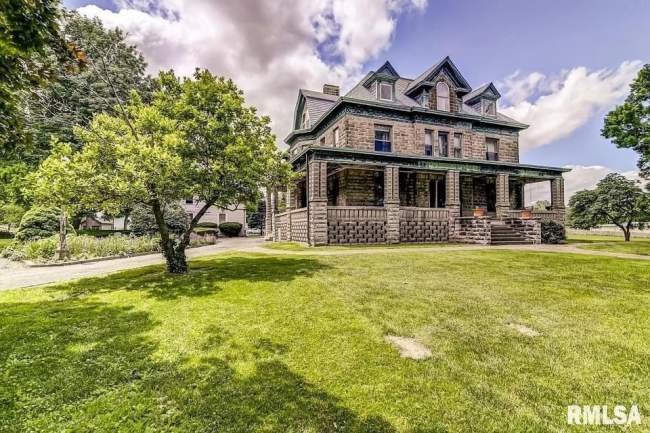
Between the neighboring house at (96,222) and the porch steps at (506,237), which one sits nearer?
the porch steps at (506,237)

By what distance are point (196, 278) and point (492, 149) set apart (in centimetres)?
2472

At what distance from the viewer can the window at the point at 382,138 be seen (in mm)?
21312

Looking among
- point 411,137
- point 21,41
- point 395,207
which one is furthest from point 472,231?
point 21,41

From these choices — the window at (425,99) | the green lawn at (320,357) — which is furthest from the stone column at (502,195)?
the green lawn at (320,357)

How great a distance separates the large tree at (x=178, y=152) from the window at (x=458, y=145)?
17.5 metres

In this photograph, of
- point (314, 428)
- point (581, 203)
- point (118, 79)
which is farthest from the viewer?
point (581, 203)

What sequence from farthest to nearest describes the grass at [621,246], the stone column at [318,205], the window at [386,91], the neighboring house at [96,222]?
the neighboring house at [96,222] < the window at [386,91] < the stone column at [318,205] < the grass at [621,246]

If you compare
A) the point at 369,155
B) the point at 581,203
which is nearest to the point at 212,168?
the point at 369,155

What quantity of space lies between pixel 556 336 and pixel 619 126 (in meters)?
21.6

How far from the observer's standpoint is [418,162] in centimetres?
1927

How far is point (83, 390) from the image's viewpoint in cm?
327

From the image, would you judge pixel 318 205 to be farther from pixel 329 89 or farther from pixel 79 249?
pixel 329 89

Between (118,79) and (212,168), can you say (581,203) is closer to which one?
(212,168)

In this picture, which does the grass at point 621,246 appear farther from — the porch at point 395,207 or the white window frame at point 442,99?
the white window frame at point 442,99
